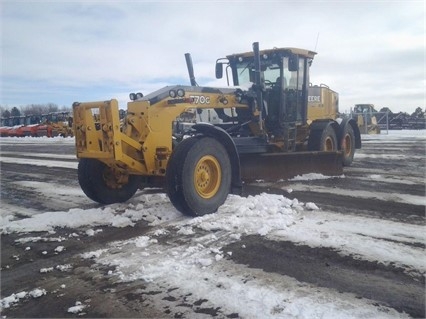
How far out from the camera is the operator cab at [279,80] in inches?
336

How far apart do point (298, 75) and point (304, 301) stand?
6825 mm

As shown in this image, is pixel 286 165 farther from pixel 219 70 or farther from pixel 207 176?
pixel 207 176

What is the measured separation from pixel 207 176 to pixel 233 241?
148cm

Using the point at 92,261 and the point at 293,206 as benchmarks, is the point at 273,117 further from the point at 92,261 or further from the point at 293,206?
the point at 92,261

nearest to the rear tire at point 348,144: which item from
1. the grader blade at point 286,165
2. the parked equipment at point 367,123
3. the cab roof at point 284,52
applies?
the grader blade at point 286,165

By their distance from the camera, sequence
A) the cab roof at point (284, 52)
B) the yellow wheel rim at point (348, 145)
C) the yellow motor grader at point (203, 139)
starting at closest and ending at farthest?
1. the yellow motor grader at point (203, 139)
2. the cab roof at point (284, 52)
3. the yellow wheel rim at point (348, 145)

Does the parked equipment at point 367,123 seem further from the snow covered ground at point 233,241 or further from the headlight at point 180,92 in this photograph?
the headlight at point 180,92

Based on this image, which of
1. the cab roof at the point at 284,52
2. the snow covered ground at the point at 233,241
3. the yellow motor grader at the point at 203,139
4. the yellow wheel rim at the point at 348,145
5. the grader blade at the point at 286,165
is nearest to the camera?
the snow covered ground at the point at 233,241

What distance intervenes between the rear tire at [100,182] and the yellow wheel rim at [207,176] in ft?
3.80

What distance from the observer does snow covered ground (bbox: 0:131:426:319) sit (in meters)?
3.04

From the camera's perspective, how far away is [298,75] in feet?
29.7

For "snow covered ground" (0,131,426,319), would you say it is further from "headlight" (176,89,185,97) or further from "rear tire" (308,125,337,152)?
"rear tire" (308,125,337,152)

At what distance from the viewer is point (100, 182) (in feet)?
20.5

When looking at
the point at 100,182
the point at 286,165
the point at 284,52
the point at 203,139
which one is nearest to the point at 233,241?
the point at 203,139
